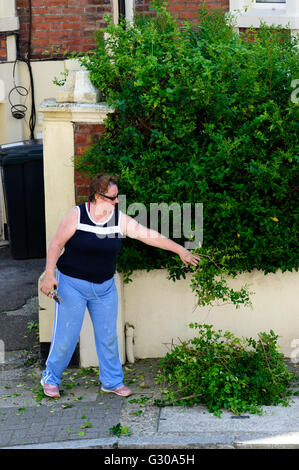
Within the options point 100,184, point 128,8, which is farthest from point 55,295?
point 128,8

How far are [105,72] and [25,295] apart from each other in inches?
126

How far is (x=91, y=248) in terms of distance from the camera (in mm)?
5070

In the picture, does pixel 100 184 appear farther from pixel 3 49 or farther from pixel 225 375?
pixel 3 49

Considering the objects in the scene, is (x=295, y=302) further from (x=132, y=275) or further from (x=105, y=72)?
(x=105, y=72)

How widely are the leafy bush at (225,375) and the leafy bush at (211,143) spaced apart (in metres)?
0.39

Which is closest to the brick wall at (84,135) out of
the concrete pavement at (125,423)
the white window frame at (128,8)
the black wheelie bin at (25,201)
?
the black wheelie bin at (25,201)

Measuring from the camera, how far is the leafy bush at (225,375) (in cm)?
508

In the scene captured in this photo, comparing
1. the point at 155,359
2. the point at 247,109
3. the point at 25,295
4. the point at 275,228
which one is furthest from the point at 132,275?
the point at 25,295

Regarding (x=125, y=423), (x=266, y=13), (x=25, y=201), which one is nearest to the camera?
(x=125, y=423)

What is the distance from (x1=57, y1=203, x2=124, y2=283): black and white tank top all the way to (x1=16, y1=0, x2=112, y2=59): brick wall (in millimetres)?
5412

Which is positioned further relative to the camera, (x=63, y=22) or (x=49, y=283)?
(x=63, y=22)

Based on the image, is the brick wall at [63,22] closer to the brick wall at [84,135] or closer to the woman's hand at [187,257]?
the brick wall at [84,135]

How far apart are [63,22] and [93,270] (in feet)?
19.1
